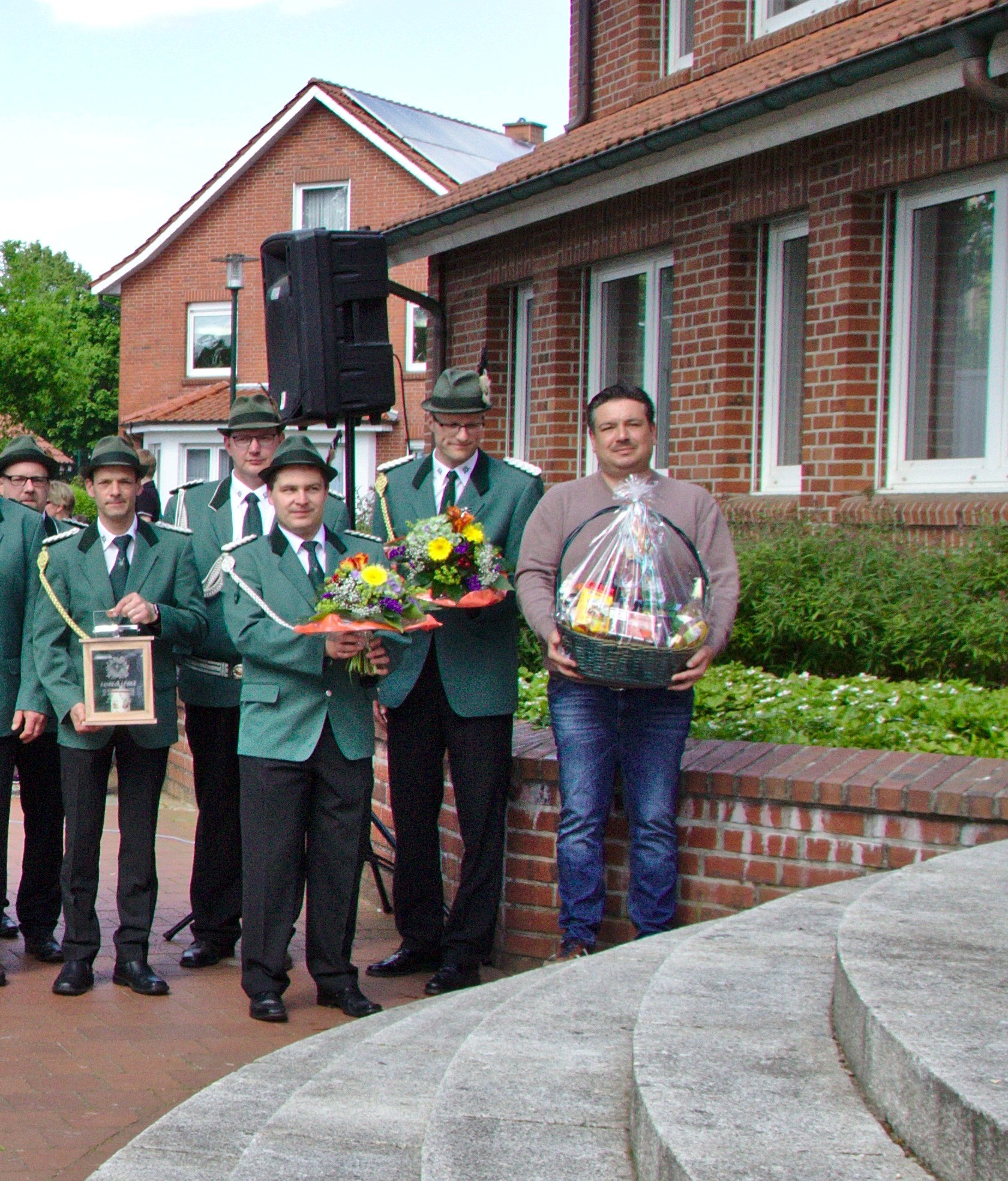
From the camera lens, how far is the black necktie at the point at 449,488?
601cm

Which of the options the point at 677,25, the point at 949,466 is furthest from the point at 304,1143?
the point at 677,25

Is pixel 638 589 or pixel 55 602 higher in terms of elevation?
pixel 638 589

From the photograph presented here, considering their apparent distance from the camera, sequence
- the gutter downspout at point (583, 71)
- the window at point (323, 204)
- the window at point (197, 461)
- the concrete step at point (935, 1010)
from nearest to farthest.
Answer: the concrete step at point (935, 1010) < the gutter downspout at point (583, 71) < the window at point (323, 204) < the window at point (197, 461)

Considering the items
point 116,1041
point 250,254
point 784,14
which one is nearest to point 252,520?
point 116,1041

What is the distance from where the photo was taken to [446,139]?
35.9 metres

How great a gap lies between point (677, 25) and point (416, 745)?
8.73 meters

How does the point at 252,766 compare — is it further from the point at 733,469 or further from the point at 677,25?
the point at 677,25

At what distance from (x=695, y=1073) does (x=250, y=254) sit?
3396 cm

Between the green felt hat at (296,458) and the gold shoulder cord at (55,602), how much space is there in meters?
0.92

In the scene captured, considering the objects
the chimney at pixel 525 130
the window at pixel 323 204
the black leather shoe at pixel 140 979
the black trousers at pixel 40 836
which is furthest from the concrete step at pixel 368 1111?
the chimney at pixel 525 130

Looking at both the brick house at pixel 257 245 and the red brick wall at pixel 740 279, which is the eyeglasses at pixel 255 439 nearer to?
the red brick wall at pixel 740 279

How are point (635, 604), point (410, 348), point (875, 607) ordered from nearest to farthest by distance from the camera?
1. point (635, 604)
2. point (875, 607)
3. point (410, 348)

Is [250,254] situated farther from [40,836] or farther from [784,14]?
[40,836]

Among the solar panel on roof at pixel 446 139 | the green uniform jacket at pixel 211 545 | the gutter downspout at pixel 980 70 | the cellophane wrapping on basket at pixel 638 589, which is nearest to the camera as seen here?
the cellophane wrapping on basket at pixel 638 589
